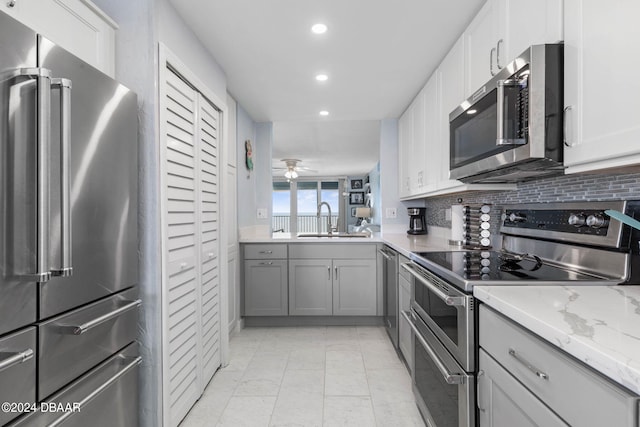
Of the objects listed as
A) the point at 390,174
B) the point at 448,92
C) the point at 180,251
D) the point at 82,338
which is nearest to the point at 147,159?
the point at 180,251

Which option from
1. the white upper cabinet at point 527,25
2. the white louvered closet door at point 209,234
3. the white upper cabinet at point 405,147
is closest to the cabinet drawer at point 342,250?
the white upper cabinet at point 405,147

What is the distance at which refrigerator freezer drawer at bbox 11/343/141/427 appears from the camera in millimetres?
974

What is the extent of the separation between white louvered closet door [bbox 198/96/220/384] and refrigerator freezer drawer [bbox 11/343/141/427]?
72 cm

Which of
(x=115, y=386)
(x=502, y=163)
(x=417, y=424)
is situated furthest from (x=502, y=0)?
(x=115, y=386)

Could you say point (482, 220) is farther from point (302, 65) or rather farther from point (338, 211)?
point (338, 211)

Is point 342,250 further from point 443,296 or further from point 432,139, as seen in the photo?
point 443,296

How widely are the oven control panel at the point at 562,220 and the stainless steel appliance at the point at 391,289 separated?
3.17 ft

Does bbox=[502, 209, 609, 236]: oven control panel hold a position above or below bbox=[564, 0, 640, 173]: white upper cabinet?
below

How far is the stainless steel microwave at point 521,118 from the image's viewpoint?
46.5 inches

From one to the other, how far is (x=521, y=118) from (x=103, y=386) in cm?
181

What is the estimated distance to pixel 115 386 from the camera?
1.29 metres

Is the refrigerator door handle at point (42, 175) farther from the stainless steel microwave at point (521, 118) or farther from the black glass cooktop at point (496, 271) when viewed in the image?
the stainless steel microwave at point (521, 118)

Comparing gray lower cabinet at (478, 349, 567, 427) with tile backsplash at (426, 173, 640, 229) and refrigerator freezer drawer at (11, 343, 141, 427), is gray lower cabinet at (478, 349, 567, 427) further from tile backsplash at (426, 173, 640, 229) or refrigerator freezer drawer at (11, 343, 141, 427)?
refrigerator freezer drawer at (11, 343, 141, 427)

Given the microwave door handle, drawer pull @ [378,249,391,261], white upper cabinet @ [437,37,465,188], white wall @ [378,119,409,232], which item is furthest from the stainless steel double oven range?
white wall @ [378,119,409,232]
